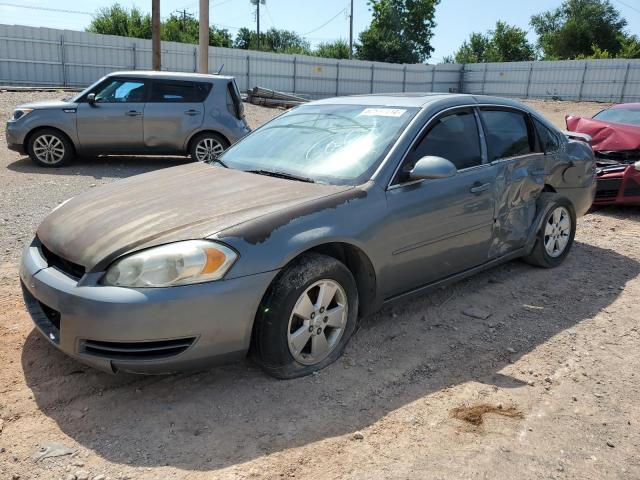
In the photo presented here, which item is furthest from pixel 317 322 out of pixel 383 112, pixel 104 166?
pixel 104 166

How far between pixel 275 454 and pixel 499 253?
106 inches

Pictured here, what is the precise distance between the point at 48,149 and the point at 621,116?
9401mm

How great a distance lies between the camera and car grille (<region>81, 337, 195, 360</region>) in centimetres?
270

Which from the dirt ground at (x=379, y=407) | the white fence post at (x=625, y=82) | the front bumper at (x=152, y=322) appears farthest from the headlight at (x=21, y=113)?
the white fence post at (x=625, y=82)

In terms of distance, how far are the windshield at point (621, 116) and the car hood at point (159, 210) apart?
7.01m

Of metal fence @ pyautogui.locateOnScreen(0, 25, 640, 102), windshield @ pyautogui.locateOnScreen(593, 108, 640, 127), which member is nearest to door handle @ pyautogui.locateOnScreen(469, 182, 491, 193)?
windshield @ pyautogui.locateOnScreen(593, 108, 640, 127)

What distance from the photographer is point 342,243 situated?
3.27 meters

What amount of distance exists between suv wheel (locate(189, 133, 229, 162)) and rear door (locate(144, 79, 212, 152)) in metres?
0.19

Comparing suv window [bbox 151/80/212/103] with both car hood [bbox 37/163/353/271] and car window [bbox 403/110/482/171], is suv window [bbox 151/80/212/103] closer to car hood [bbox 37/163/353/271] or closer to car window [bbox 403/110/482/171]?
car hood [bbox 37/163/353/271]

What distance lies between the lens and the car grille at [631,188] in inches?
289

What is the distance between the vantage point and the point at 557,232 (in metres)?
5.15

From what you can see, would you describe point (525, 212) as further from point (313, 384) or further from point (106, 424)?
point (106, 424)

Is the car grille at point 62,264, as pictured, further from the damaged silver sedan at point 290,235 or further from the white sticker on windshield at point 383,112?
the white sticker on windshield at point 383,112

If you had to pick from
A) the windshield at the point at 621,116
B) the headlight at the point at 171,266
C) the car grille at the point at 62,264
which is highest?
the windshield at the point at 621,116
